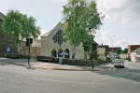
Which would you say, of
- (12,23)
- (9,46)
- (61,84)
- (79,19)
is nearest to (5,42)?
(9,46)

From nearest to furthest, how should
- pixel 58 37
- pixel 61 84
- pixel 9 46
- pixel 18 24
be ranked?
pixel 61 84 → pixel 58 37 → pixel 18 24 → pixel 9 46

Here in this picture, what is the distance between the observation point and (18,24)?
4406 cm

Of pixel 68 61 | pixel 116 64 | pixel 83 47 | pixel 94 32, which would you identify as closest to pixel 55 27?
pixel 83 47

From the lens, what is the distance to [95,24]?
108 feet

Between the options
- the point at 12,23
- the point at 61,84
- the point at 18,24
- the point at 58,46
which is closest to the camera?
the point at 61,84

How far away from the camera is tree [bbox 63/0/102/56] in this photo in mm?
30578

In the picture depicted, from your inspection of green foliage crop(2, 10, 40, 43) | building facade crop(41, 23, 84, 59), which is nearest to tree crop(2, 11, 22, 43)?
green foliage crop(2, 10, 40, 43)

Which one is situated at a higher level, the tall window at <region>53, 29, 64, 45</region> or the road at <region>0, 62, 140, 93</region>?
the tall window at <region>53, 29, 64, 45</region>

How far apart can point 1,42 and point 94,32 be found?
30.6 m

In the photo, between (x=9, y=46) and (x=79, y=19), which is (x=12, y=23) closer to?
(x=9, y=46)

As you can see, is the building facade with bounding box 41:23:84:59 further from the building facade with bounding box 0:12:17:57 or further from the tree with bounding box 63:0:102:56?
the building facade with bounding box 0:12:17:57

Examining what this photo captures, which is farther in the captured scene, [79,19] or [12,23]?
[12,23]

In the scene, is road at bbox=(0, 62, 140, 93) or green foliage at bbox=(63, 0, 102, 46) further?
green foliage at bbox=(63, 0, 102, 46)

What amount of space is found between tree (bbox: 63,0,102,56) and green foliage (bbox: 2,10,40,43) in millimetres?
18238
